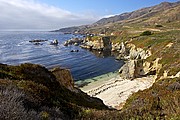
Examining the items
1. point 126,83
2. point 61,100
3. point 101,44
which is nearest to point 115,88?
point 126,83

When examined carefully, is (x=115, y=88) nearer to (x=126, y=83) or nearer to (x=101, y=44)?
(x=126, y=83)

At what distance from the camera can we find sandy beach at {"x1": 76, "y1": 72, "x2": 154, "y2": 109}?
30.7 meters

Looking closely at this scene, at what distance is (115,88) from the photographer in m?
35.6

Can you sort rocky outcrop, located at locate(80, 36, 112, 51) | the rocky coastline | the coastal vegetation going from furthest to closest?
rocky outcrop, located at locate(80, 36, 112, 51)
the rocky coastline
the coastal vegetation

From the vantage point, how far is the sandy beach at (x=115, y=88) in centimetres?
3070

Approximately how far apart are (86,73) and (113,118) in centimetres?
4060

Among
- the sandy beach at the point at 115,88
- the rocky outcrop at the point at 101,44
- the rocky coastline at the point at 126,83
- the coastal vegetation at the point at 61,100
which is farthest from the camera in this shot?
the rocky outcrop at the point at 101,44

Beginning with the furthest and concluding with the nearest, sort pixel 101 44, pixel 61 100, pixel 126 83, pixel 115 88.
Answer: pixel 101 44 < pixel 126 83 < pixel 115 88 < pixel 61 100

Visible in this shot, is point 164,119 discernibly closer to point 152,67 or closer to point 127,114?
point 127,114

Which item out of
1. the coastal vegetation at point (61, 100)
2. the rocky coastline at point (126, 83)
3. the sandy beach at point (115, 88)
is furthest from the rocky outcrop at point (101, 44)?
the coastal vegetation at point (61, 100)

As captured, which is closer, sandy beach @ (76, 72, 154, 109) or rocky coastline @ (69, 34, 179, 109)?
sandy beach @ (76, 72, 154, 109)

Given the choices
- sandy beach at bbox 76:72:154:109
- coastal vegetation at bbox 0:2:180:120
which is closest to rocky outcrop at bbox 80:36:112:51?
sandy beach at bbox 76:72:154:109

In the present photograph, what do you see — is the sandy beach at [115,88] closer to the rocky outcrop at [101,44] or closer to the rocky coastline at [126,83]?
the rocky coastline at [126,83]

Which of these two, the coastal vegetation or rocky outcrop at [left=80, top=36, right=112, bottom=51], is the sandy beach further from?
rocky outcrop at [left=80, top=36, right=112, bottom=51]
